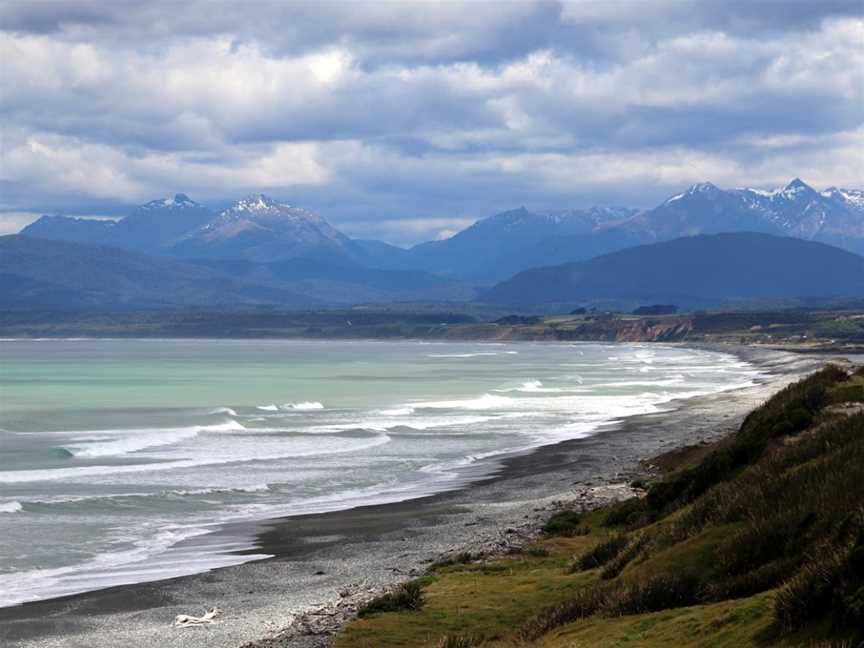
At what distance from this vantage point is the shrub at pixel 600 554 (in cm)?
2262

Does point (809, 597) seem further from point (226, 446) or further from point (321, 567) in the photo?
point (226, 446)

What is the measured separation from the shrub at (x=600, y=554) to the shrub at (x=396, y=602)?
3.36 m

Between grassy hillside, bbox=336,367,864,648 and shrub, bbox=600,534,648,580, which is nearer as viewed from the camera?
grassy hillside, bbox=336,367,864,648

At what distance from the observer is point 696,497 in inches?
1009

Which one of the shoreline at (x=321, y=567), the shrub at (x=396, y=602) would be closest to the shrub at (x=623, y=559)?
the shrub at (x=396, y=602)

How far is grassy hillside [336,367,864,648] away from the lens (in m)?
12.6

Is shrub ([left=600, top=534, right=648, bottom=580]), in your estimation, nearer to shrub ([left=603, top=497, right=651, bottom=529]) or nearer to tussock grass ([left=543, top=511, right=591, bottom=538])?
shrub ([left=603, top=497, right=651, bottom=529])

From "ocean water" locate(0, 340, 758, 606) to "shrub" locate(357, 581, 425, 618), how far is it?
299 inches

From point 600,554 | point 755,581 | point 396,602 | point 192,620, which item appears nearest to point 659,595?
point 755,581

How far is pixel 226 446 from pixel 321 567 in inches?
1186

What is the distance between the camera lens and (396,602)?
69.8 ft

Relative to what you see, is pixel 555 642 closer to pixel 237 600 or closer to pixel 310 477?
pixel 237 600

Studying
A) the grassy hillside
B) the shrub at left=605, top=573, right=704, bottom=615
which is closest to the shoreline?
the grassy hillside

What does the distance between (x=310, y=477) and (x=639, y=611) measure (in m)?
29.1
